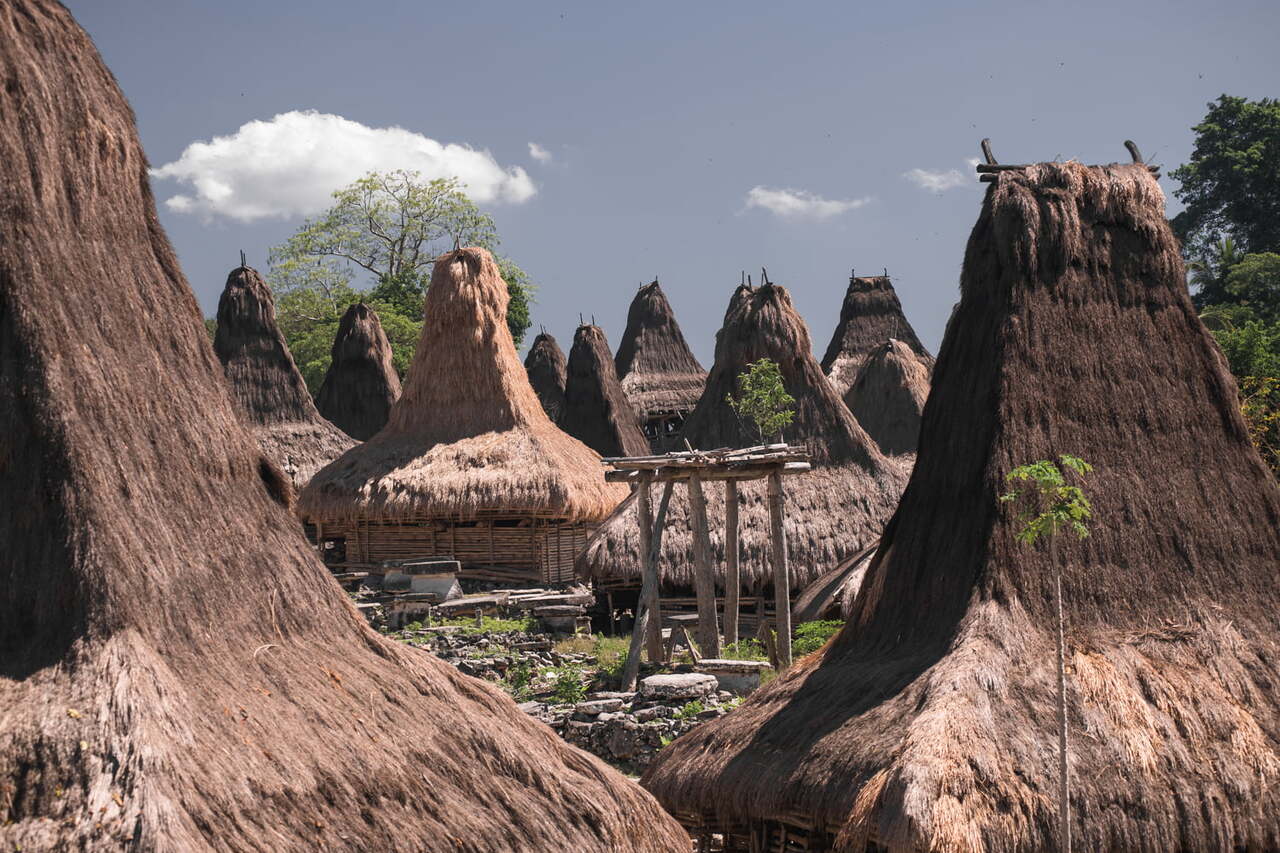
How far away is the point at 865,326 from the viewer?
38531 millimetres

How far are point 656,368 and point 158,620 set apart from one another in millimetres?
34099

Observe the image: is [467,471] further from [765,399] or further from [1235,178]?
[1235,178]

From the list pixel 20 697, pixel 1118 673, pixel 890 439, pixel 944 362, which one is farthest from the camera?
pixel 890 439

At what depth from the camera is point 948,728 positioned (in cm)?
820

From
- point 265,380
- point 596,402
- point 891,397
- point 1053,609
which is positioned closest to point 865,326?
point 596,402

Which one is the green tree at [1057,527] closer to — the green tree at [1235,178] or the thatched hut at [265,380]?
the thatched hut at [265,380]

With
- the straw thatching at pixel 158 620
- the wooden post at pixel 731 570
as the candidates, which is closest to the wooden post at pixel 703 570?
the wooden post at pixel 731 570

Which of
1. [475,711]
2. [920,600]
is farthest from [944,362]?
[475,711]

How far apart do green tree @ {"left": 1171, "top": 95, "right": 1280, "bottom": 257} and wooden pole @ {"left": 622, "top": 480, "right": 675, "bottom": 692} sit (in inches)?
1255

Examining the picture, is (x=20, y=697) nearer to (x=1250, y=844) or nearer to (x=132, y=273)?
(x=132, y=273)

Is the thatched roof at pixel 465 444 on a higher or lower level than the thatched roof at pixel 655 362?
lower

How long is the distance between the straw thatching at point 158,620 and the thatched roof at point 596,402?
2606 cm

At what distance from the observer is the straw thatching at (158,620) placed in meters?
6.20

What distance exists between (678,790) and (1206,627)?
3.87m
